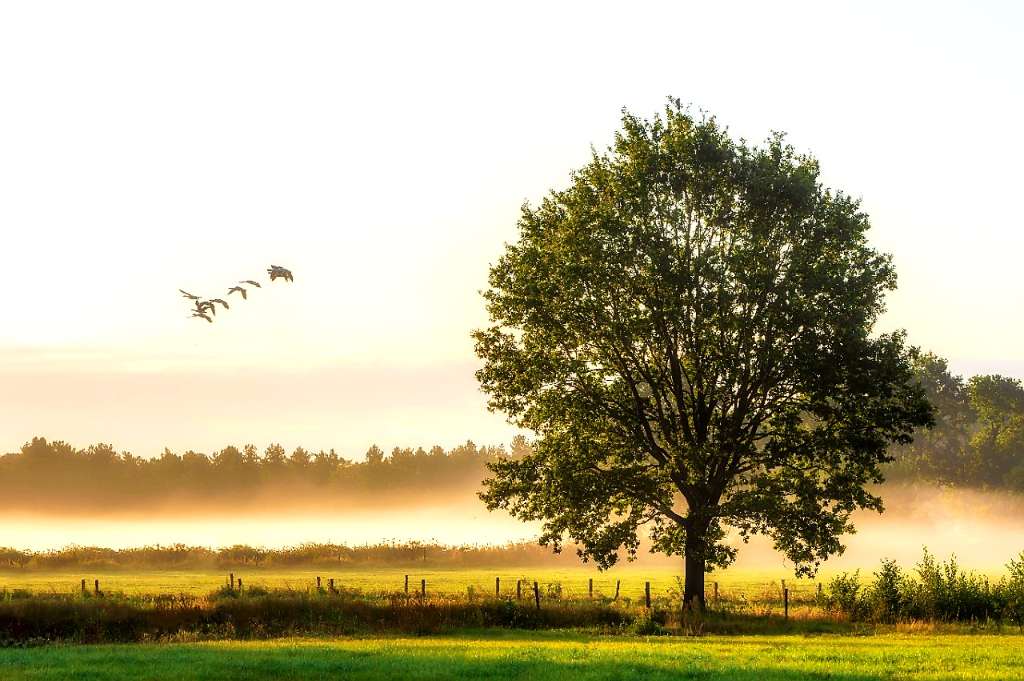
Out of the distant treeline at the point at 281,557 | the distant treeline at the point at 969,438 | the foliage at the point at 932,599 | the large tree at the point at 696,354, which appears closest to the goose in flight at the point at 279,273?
the large tree at the point at 696,354

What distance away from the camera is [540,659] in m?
37.5

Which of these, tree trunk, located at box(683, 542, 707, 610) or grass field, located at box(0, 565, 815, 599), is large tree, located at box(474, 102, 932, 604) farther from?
grass field, located at box(0, 565, 815, 599)

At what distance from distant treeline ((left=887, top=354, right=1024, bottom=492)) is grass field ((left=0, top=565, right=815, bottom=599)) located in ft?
208

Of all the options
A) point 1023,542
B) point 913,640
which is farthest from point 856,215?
point 1023,542

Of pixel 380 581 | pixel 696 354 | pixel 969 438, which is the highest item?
pixel 969 438

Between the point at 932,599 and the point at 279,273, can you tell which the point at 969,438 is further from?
the point at 279,273

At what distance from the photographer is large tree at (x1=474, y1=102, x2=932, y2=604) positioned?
177 ft

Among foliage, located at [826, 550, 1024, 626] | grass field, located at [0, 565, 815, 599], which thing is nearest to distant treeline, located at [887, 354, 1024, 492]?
Result: grass field, located at [0, 565, 815, 599]

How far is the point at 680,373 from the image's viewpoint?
2237 inches

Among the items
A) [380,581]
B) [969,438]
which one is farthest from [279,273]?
[969,438]

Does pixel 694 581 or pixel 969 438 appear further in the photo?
pixel 969 438

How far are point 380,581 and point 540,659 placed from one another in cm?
5384

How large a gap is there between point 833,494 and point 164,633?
3119cm

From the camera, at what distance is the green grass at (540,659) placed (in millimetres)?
33938
